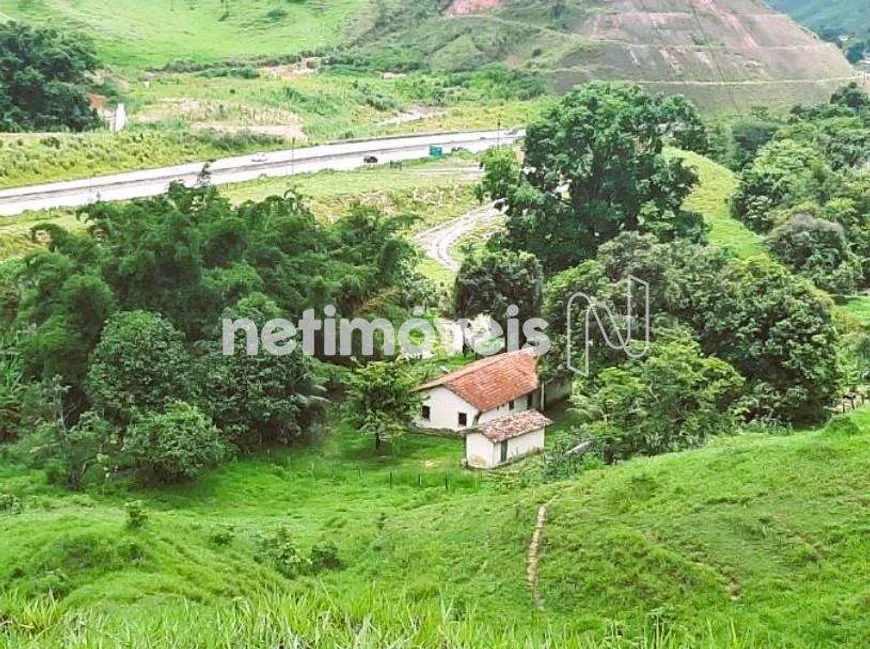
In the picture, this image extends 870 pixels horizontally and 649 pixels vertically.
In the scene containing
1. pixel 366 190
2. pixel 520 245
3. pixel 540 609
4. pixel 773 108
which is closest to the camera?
pixel 540 609

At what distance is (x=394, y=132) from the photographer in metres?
67.1

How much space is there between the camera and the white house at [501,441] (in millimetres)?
25938

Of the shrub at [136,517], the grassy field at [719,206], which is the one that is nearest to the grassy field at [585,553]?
→ the shrub at [136,517]

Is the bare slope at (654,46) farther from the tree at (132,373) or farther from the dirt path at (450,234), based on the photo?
the tree at (132,373)

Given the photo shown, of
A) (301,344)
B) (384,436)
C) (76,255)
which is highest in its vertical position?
(76,255)

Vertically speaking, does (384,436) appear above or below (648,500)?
below

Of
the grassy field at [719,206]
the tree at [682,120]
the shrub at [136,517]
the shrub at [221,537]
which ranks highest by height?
the tree at [682,120]

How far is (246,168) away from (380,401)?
91.2 ft

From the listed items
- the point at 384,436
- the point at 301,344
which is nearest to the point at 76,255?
the point at 301,344

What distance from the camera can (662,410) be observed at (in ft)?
75.2

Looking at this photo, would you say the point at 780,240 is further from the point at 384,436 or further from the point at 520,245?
the point at 384,436

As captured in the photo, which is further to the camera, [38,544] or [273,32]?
[273,32]

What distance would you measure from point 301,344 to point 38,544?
39.9ft

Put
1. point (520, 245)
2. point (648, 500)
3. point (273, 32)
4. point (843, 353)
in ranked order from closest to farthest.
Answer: point (648, 500) < point (843, 353) < point (520, 245) < point (273, 32)
